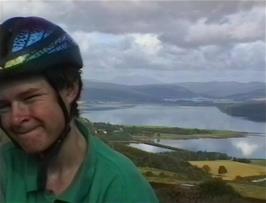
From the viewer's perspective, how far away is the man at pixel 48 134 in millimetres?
841

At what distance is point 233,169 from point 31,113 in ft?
6.06

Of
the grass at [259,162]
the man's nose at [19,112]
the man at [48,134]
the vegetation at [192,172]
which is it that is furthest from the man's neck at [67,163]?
the grass at [259,162]

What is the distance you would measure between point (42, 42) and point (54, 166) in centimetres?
24

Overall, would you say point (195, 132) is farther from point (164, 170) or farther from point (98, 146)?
point (98, 146)

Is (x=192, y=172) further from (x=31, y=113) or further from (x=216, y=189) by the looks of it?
(x=31, y=113)

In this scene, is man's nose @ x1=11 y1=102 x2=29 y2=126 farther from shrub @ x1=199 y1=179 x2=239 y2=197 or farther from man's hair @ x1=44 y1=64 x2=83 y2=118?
shrub @ x1=199 y1=179 x2=239 y2=197

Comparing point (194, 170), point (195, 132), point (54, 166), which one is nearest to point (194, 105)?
point (195, 132)

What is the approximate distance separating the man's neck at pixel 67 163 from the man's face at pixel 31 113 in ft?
0.17

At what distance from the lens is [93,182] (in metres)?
0.84

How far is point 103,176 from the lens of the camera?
0.84 metres

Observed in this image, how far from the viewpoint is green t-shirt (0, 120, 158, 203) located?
2.72 feet

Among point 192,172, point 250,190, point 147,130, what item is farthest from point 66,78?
point 250,190

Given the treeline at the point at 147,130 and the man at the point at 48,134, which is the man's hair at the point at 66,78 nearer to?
the man at the point at 48,134

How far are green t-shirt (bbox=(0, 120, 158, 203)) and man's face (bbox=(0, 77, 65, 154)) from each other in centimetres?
7
